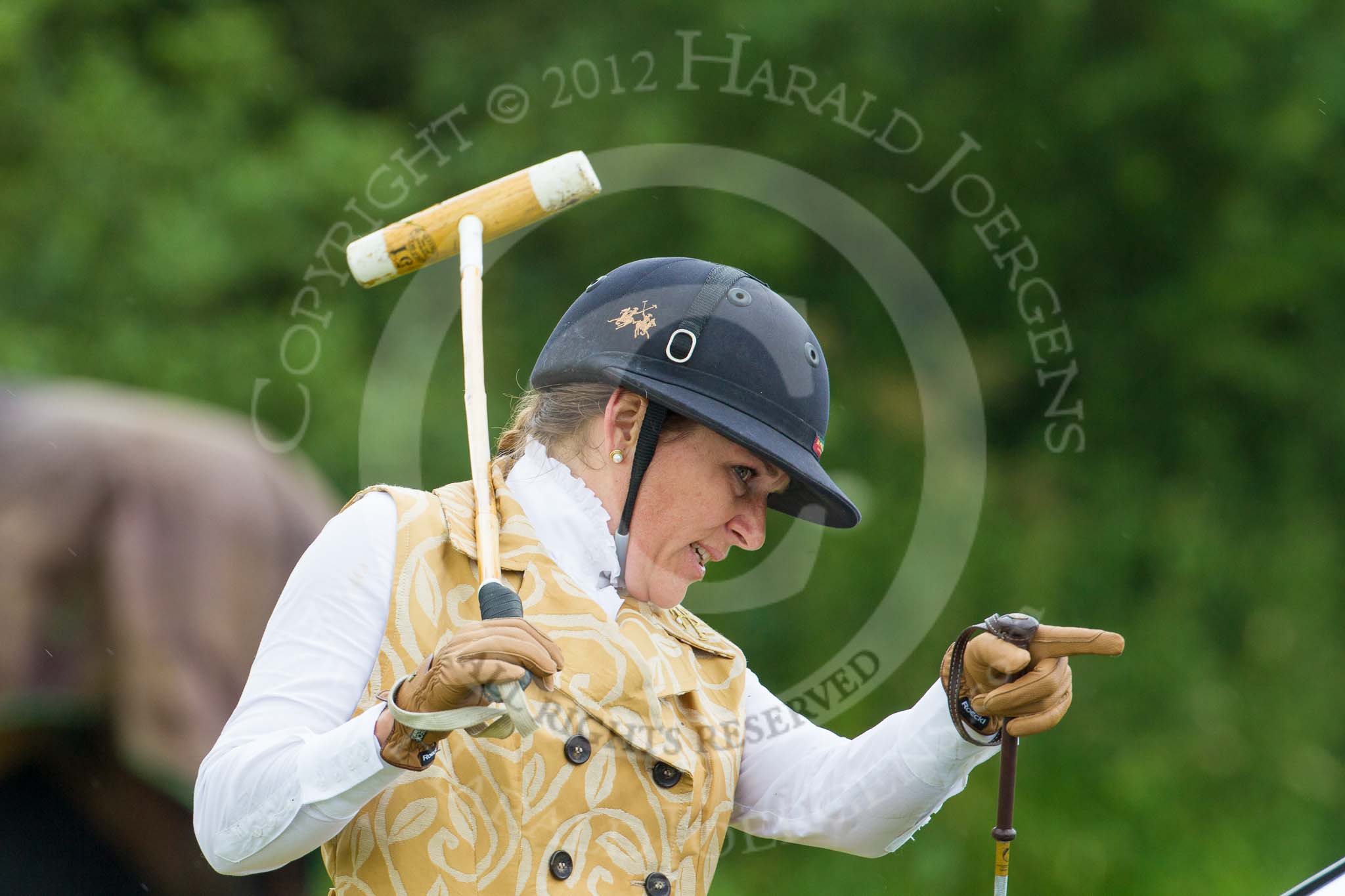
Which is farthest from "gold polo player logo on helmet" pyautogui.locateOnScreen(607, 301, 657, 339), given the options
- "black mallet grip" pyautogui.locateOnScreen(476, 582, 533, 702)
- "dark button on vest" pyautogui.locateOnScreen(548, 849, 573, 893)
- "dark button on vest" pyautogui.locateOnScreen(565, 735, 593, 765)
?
"dark button on vest" pyautogui.locateOnScreen(548, 849, 573, 893)

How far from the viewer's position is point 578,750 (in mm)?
2156

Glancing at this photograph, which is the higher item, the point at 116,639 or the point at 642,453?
the point at 642,453

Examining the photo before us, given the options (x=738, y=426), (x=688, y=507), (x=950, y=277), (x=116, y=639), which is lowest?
(x=116, y=639)

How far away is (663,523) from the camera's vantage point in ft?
7.63

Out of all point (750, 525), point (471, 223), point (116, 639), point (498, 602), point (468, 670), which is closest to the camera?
point (468, 670)

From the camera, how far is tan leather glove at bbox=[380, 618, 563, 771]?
1.81m

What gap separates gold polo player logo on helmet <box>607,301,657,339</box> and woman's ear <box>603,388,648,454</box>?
0.31 feet

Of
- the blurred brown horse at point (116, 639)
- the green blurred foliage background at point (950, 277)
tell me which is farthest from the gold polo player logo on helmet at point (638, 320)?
the green blurred foliage background at point (950, 277)

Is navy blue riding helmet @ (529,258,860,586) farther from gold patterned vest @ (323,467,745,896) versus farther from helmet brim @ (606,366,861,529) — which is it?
gold patterned vest @ (323,467,745,896)

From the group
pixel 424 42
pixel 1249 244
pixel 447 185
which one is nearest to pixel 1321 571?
pixel 1249 244

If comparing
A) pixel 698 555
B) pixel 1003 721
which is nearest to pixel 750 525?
pixel 698 555

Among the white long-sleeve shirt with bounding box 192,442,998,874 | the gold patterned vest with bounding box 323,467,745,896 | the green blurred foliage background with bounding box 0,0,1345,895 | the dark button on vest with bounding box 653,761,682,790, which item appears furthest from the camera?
the green blurred foliage background with bounding box 0,0,1345,895

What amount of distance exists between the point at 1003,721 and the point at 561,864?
67 centimetres

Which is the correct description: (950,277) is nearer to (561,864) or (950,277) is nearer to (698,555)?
(698,555)
